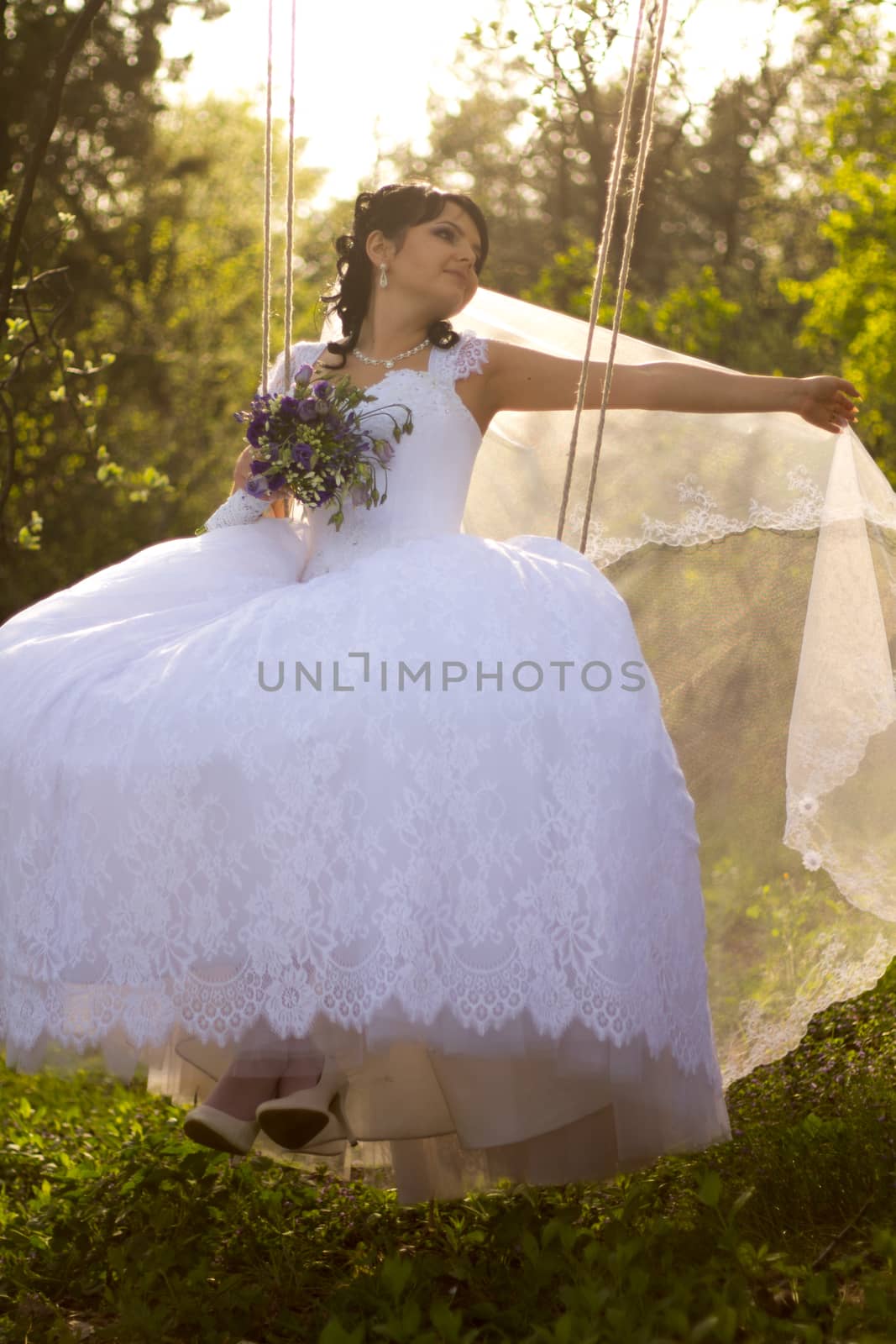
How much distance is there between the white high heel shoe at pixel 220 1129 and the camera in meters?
2.68

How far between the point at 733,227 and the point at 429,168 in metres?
5.27

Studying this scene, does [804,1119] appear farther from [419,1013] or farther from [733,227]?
[733,227]

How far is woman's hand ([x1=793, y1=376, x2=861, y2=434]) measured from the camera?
10.4 ft

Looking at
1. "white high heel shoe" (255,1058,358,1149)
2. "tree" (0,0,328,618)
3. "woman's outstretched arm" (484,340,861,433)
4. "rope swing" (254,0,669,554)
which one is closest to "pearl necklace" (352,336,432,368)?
"woman's outstretched arm" (484,340,861,433)

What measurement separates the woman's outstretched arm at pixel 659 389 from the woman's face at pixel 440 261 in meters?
0.20

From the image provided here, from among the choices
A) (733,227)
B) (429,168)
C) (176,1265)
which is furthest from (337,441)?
(429,168)

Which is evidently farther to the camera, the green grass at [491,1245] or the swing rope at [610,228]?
the swing rope at [610,228]

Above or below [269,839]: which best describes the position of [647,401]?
above

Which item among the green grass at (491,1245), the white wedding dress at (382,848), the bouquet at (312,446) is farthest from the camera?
the bouquet at (312,446)

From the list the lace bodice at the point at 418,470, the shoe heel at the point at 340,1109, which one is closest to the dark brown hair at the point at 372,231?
the lace bodice at the point at 418,470

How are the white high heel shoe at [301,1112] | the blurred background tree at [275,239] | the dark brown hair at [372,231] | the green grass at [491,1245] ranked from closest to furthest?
the green grass at [491,1245] < the white high heel shoe at [301,1112] < the dark brown hair at [372,231] < the blurred background tree at [275,239]

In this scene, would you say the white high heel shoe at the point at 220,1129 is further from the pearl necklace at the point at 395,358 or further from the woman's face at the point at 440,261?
the woman's face at the point at 440,261

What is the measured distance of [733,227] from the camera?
15875 millimetres

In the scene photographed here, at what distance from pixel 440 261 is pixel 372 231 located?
0.24m
